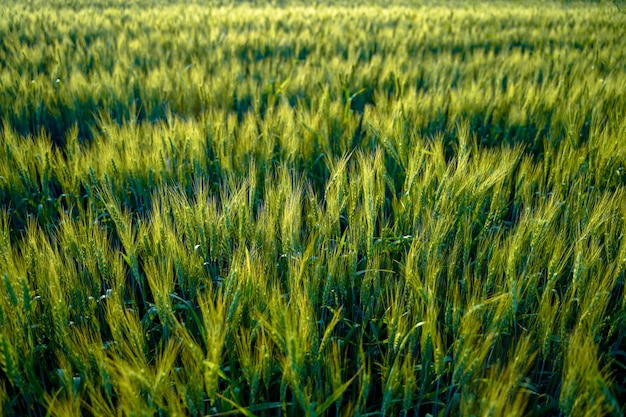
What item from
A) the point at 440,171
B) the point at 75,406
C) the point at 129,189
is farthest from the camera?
the point at 129,189

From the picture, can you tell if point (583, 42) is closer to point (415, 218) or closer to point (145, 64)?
point (145, 64)

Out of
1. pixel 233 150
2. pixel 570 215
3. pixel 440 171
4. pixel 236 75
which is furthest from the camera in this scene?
pixel 236 75

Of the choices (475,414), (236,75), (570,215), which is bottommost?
(475,414)

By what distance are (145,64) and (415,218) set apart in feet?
10.9

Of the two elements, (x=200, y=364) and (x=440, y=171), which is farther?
(x=440, y=171)

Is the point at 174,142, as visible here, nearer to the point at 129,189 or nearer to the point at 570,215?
the point at 129,189

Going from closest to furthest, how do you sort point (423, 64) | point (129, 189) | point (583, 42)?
point (129, 189)
point (423, 64)
point (583, 42)

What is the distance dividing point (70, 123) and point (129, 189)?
1150mm

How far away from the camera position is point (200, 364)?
828mm

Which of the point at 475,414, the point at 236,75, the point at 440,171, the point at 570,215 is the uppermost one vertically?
the point at 236,75

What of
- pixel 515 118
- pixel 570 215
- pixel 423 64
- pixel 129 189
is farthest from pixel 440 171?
pixel 423 64

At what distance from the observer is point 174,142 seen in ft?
6.26

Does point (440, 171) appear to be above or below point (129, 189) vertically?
above

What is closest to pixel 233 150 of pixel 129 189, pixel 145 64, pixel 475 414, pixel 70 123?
pixel 129 189
